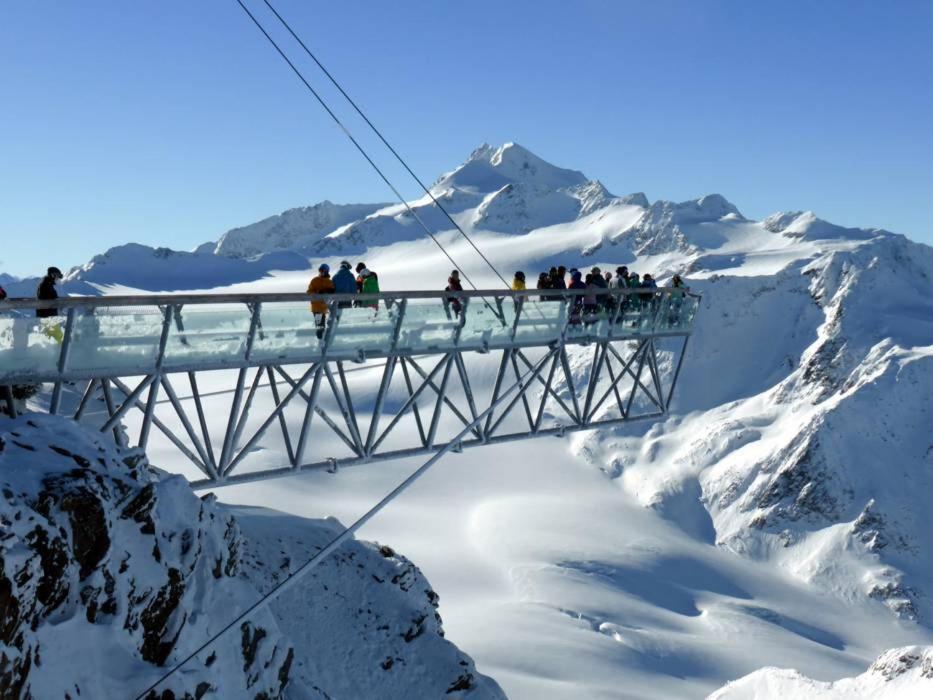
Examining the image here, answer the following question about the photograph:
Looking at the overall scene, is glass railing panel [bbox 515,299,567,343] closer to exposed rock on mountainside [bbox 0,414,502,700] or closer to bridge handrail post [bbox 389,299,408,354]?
bridge handrail post [bbox 389,299,408,354]

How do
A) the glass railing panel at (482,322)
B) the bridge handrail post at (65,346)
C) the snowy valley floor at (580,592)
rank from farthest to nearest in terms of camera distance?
the snowy valley floor at (580,592), the glass railing panel at (482,322), the bridge handrail post at (65,346)

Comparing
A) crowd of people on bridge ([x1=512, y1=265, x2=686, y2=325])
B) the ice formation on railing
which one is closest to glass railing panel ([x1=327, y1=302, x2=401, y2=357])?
the ice formation on railing

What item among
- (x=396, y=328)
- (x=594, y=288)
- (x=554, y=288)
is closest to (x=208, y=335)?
(x=396, y=328)

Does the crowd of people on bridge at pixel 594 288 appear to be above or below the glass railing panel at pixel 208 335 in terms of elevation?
above

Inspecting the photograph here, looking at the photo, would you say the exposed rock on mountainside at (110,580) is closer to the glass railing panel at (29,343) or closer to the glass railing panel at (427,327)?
the glass railing panel at (29,343)

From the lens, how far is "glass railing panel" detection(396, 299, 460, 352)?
2002 centimetres

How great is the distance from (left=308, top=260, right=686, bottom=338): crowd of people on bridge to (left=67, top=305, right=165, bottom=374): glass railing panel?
3440 millimetres

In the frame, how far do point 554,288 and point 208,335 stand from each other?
35.3ft

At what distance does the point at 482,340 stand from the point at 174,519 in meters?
8.50

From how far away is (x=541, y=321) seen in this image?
2366 cm

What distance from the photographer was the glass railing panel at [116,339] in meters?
15.0

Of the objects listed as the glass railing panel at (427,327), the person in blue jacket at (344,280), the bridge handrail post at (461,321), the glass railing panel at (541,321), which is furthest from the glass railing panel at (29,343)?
the glass railing panel at (541,321)

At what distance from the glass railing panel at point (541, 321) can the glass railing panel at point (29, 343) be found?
10.8 meters

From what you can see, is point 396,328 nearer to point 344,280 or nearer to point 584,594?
point 344,280
